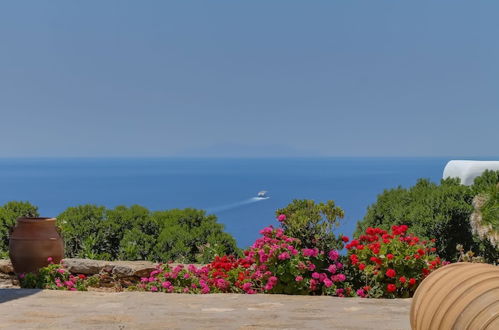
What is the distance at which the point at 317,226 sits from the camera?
Answer: 9.08 meters

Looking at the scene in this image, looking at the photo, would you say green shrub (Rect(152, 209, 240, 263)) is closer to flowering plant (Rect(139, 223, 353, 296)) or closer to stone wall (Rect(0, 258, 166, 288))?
stone wall (Rect(0, 258, 166, 288))

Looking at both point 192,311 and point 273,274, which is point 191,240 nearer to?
point 273,274

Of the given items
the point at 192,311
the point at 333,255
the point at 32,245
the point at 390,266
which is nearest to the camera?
the point at 192,311

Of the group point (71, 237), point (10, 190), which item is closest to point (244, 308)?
point (71, 237)

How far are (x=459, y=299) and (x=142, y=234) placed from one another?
8832 millimetres

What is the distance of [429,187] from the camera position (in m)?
12.4

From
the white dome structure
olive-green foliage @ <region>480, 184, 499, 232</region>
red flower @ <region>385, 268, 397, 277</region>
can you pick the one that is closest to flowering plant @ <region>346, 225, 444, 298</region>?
red flower @ <region>385, 268, 397, 277</region>

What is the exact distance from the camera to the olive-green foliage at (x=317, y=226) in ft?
29.7

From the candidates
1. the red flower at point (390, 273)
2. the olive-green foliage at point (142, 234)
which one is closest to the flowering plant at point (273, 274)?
the red flower at point (390, 273)

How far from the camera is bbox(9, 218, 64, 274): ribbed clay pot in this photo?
10.2 meters

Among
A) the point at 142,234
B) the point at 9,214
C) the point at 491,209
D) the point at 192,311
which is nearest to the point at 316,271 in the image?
the point at 192,311

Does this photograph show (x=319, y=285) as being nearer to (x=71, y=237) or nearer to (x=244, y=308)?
(x=244, y=308)

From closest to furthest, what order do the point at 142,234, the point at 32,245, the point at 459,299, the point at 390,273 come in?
the point at 459,299, the point at 390,273, the point at 32,245, the point at 142,234

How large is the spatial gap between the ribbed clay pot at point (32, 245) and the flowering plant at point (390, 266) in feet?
17.2
